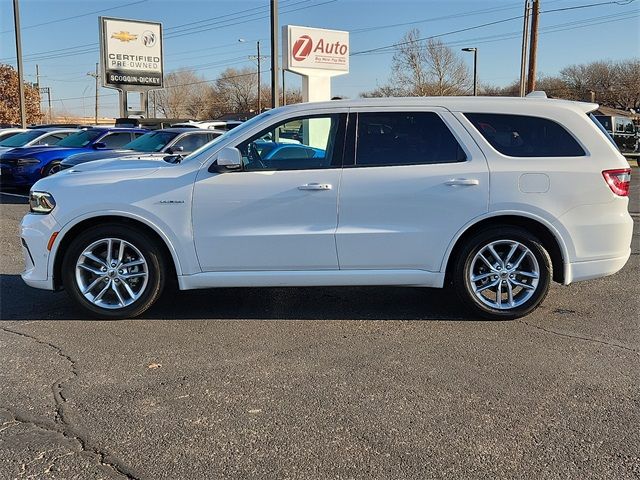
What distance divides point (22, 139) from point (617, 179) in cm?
1553

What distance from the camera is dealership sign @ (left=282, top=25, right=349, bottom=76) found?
17.9 meters

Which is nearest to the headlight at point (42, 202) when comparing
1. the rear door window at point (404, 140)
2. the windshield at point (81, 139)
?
the rear door window at point (404, 140)

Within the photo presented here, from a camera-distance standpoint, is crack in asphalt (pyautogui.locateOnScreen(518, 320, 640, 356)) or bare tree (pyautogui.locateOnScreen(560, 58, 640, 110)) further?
bare tree (pyautogui.locateOnScreen(560, 58, 640, 110))

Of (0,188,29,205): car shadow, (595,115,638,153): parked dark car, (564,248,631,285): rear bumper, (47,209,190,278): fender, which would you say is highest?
(595,115,638,153): parked dark car

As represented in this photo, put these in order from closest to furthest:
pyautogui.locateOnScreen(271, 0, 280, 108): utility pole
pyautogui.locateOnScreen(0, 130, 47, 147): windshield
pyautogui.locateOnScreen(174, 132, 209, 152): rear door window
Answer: pyautogui.locateOnScreen(174, 132, 209, 152): rear door window < pyautogui.locateOnScreen(0, 130, 47, 147): windshield < pyautogui.locateOnScreen(271, 0, 280, 108): utility pole

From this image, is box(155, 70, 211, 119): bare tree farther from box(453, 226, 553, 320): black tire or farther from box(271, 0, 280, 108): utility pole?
box(453, 226, 553, 320): black tire

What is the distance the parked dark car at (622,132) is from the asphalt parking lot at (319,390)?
2530 centimetres

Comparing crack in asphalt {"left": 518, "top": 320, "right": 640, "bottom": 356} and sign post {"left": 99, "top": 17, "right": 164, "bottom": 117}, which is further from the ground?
sign post {"left": 99, "top": 17, "right": 164, "bottom": 117}

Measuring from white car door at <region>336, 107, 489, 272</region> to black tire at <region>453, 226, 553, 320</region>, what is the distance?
0.20 m

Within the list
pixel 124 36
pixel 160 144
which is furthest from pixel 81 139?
pixel 124 36

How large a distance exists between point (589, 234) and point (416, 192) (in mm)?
1446

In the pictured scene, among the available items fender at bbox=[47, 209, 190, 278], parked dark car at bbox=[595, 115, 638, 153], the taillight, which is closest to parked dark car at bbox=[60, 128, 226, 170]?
fender at bbox=[47, 209, 190, 278]

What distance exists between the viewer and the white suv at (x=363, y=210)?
15.7 feet

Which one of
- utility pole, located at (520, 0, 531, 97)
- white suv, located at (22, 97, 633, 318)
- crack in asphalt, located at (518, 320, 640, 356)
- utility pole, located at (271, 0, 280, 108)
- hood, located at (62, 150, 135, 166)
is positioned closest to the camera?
crack in asphalt, located at (518, 320, 640, 356)
